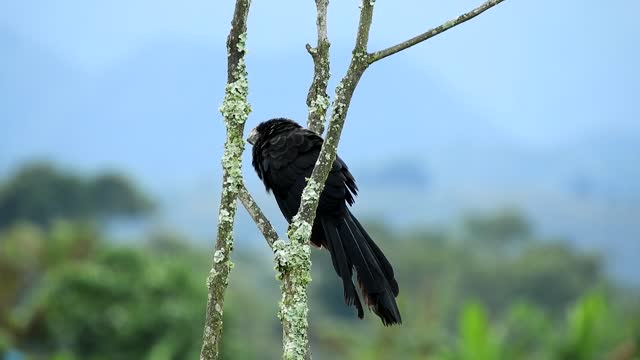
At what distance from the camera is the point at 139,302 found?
2941 cm

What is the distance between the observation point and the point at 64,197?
258 feet

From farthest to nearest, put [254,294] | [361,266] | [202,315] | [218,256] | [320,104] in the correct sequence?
[254,294], [202,315], [361,266], [320,104], [218,256]

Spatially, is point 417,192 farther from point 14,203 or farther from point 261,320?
point 261,320

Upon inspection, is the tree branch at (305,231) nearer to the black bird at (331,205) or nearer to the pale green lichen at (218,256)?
the pale green lichen at (218,256)

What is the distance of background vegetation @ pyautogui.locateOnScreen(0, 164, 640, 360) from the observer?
1855 centimetres

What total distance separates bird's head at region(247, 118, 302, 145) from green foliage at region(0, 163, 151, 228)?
6858 cm

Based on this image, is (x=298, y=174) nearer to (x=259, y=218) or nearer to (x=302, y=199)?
(x=259, y=218)

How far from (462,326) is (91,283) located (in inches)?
732

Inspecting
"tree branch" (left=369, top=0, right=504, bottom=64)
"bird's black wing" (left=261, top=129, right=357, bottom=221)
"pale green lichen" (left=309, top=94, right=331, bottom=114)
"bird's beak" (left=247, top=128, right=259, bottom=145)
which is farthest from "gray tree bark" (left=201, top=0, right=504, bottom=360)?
"bird's beak" (left=247, top=128, right=259, bottom=145)

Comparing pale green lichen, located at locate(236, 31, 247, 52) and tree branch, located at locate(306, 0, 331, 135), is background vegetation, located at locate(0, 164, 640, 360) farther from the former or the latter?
pale green lichen, located at locate(236, 31, 247, 52)

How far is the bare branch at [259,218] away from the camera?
201 inches

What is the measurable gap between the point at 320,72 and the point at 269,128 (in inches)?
69.8

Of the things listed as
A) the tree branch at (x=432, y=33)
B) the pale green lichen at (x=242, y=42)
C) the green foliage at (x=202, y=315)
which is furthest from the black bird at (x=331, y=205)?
the green foliage at (x=202, y=315)

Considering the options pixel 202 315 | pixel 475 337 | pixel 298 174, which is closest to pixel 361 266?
pixel 298 174
